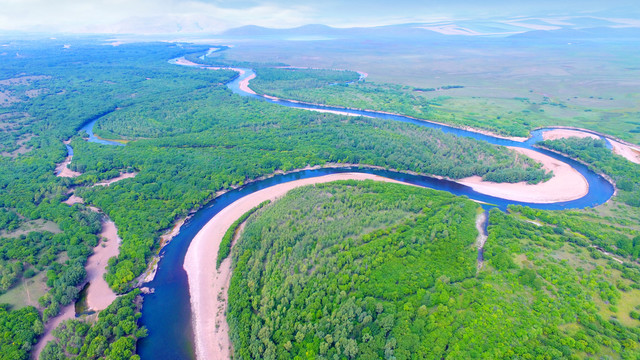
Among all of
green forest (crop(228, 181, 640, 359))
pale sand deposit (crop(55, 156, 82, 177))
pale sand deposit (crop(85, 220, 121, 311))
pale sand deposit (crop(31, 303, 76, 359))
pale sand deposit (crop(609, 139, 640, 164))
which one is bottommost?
pale sand deposit (crop(31, 303, 76, 359))

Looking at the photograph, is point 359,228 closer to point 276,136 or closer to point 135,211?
point 135,211

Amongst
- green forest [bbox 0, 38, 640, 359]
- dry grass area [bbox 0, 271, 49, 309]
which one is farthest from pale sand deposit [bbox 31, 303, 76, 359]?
dry grass area [bbox 0, 271, 49, 309]

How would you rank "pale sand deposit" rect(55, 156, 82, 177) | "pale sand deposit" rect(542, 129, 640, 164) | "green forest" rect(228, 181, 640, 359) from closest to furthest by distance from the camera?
1. "green forest" rect(228, 181, 640, 359)
2. "pale sand deposit" rect(55, 156, 82, 177)
3. "pale sand deposit" rect(542, 129, 640, 164)

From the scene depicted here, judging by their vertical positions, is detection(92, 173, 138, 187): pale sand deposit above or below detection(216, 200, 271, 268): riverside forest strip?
above

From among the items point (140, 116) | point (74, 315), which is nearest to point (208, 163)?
point (74, 315)

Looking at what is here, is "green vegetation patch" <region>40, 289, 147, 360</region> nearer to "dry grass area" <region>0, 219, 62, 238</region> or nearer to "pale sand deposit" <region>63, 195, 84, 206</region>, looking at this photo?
"dry grass area" <region>0, 219, 62, 238</region>

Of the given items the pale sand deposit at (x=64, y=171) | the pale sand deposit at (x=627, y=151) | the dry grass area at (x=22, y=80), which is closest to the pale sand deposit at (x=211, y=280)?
the pale sand deposit at (x=64, y=171)
